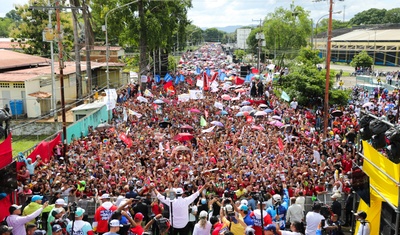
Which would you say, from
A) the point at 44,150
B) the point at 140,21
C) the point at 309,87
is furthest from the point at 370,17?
the point at 44,150

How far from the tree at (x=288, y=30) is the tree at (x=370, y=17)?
66911 mm

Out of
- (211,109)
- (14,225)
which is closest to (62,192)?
(14,225)

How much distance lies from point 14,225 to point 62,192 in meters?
3.57

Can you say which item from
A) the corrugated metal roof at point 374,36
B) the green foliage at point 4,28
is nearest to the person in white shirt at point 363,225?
the corrugated metal roof at point 374,36

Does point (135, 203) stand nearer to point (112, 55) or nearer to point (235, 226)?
point (235, 226)

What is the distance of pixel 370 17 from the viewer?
130 meters

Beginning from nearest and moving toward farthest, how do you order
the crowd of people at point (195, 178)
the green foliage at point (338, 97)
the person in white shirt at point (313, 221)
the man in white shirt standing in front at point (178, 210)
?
1. the crowd of people at point (195, 178)
2. the person in white shirt at point (313, 221)
3. the man in white shirt standing in front at point (178, 210)
4. the green foliage at point (338, 97)

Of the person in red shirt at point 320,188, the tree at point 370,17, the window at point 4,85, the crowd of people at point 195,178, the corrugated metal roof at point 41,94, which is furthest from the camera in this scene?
the tree at point 370,17

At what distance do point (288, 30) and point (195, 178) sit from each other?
56.6 meters

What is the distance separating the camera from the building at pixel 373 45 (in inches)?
2537

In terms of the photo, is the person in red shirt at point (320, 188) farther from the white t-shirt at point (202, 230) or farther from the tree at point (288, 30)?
the tree at point (288, 30)

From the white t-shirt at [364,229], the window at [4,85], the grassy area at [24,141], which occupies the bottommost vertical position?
the grassy area at [24,141]

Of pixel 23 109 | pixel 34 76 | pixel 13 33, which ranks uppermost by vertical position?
pixel 13 33

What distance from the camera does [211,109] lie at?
25.8 meters
